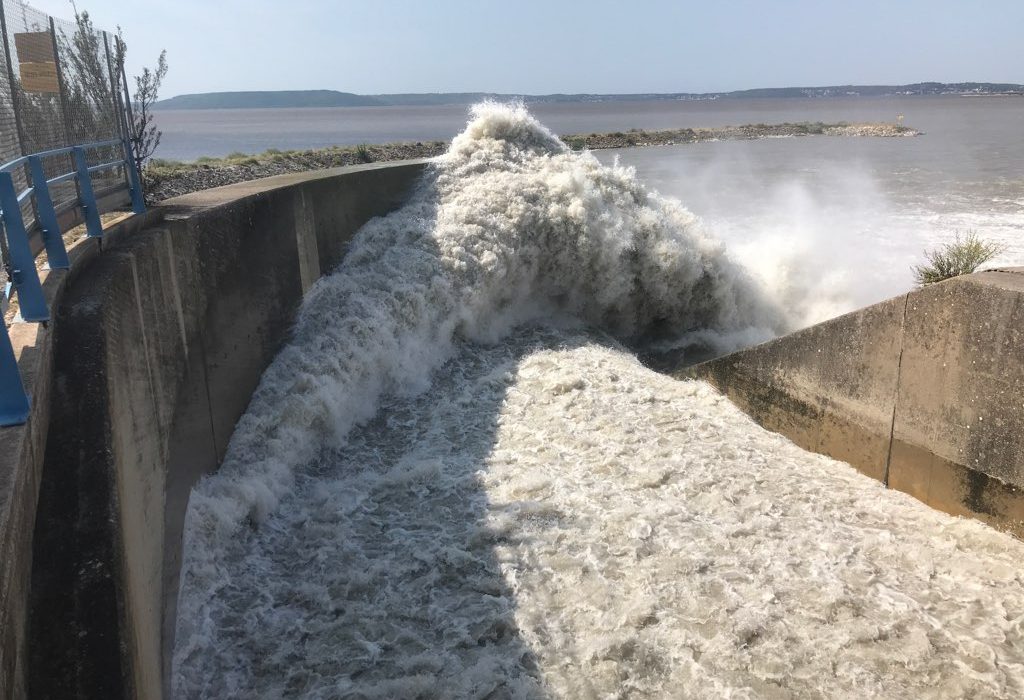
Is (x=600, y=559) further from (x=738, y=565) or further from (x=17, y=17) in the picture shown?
(x=17, y=17)

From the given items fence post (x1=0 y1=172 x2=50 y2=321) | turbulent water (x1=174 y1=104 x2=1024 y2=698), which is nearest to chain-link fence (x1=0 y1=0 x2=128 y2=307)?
fence post (x1=0 y1=172 x2=50 y2=321)

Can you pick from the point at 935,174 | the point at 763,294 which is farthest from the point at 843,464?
the point at 935,174

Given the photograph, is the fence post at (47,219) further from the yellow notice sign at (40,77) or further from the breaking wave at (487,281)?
the breaking wave at (487,281)

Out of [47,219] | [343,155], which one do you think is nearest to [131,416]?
[47,219]

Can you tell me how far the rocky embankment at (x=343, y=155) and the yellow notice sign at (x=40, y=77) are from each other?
7.91ft

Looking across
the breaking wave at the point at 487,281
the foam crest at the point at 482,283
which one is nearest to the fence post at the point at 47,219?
the foam crest at the point at 482,283

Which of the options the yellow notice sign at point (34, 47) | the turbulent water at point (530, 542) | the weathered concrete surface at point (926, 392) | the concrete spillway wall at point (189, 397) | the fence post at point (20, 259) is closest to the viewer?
the concrete spillway wall at point (189, 397)

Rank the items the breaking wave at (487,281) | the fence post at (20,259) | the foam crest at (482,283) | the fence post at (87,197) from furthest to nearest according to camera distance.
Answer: the breaking wave at (487,281) → the foam crest at (482,283) → the fence post at (87,197) → the fence post at (20,259)

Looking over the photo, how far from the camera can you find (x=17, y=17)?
5531 mm

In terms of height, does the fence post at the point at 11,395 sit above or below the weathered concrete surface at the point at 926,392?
above

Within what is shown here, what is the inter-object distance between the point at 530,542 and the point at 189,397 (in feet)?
Result: 10.5

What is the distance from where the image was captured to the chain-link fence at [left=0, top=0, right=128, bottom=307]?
5.35 metres

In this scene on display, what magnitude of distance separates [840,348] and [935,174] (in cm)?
2326

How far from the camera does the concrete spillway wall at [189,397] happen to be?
311 cm
